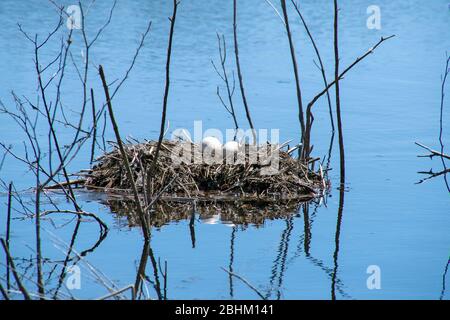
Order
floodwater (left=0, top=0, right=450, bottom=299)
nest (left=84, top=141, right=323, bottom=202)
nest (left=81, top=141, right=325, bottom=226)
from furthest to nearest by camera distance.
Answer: nest (left=84, top=141, right=323, bottom=202) < nest (left=81, top=141, right=325, bottom=226) < floodwater (left=0, top=0, right=450, bottom=299)

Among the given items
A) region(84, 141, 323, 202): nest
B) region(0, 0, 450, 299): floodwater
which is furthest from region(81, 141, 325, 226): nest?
region(0, 0, 450, 299): floodwater

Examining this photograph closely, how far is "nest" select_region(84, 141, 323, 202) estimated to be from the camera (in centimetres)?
952

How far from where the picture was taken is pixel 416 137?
13492mm

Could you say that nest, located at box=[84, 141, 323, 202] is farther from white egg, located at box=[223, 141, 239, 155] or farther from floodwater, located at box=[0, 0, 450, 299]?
floodwater, located at box=[0, 0, 450, 299]

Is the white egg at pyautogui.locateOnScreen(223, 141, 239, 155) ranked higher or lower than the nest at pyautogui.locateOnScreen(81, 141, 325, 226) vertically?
higher

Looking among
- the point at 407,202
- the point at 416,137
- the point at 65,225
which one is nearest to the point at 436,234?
the point at 407,202

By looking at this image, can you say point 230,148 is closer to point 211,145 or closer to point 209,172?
point 211,145

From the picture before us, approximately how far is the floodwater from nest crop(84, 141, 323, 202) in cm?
30

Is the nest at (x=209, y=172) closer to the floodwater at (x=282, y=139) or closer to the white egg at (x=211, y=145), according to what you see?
the white egg at (x=211, y=145)

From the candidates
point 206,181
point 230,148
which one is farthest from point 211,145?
point 206,181

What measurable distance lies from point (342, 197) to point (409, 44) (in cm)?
1375

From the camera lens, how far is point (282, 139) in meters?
12.6

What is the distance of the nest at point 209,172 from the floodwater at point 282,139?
30cm
